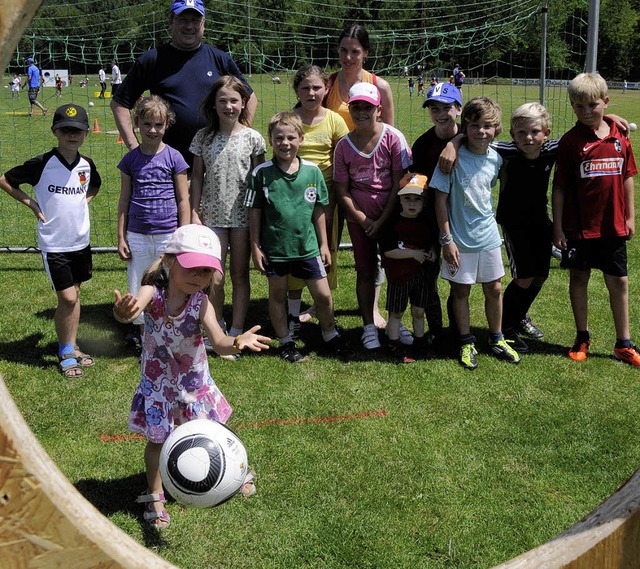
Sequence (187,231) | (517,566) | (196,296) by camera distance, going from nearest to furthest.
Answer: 1. (517,566)
2. (187,231)
3. (196,296)

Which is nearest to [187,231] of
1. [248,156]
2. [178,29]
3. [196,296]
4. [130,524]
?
[196,296]

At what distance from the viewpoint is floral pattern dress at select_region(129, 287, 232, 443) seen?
12.2 ft

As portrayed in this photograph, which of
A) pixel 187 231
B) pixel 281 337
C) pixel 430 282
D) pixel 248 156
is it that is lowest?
pixel 281 337

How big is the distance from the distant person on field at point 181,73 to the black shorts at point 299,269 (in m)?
1.20

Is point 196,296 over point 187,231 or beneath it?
beneath

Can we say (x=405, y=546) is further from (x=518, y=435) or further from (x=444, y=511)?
(x=518, y=435)

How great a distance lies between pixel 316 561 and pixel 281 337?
266 cm

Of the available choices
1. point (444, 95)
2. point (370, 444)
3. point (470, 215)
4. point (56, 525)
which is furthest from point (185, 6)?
point (56, 525)

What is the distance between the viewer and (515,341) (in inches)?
241

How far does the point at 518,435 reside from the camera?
466 cm

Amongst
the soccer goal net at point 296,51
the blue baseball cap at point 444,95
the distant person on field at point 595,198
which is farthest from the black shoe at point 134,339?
the distant person on field at point 595,198

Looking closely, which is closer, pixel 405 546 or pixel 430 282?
pixel 405 546

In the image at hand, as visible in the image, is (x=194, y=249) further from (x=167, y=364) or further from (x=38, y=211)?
(x=38, y=211)

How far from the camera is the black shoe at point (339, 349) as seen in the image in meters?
5.91
